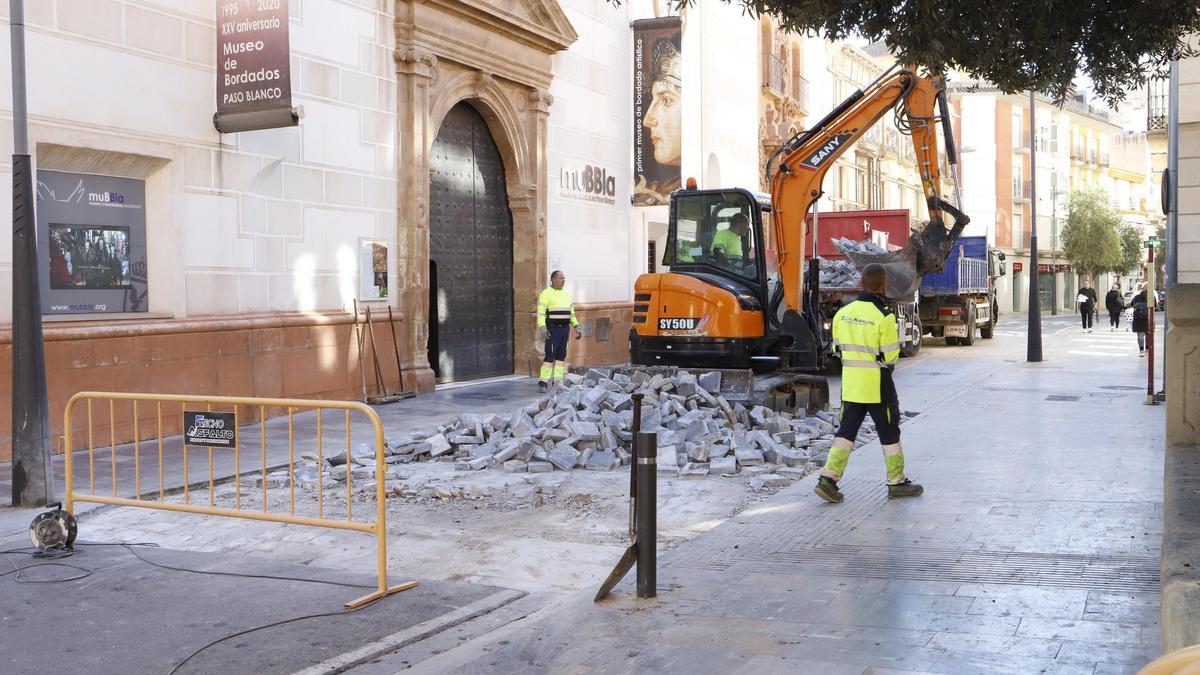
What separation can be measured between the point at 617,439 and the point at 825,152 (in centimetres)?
561

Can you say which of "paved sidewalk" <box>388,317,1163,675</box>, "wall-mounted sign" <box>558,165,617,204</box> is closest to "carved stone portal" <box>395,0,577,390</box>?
"wall-mounted sign" <box>558,165,617,204</box>

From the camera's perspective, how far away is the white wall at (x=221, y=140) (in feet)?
35.9

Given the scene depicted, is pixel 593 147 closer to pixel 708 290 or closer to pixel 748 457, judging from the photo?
pixel 708 290

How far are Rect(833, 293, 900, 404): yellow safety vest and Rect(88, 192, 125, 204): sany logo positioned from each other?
7.43m

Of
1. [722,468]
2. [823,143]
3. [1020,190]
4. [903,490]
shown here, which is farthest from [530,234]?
[1020,190]

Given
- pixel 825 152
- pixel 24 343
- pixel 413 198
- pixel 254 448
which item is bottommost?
pixel 254 448

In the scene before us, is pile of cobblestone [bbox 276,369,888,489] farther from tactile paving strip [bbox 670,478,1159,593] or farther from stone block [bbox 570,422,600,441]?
tactile paving strip [bbox 670,478,1159,593]

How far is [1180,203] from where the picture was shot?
1450 centimetres

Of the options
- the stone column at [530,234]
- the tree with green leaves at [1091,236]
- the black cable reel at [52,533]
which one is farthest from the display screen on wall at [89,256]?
the tree with green leaves at [1091,236]

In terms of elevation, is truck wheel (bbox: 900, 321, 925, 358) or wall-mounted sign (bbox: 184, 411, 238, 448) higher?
wall-mounted sign (bbox: 184, 411, 238, 448)

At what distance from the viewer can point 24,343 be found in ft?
26.6

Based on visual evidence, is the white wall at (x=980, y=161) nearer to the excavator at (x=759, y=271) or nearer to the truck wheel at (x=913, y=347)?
the truck wheel at (x=913, y=347)

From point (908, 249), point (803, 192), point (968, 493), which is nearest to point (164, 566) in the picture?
point (968, 493)

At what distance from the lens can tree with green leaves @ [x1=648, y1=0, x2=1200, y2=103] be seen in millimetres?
6820
